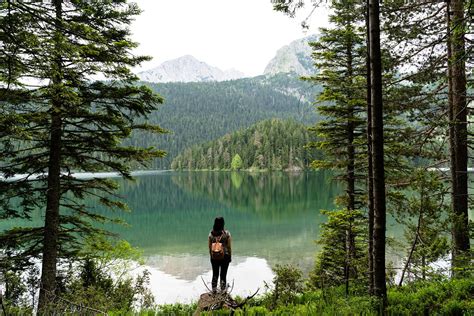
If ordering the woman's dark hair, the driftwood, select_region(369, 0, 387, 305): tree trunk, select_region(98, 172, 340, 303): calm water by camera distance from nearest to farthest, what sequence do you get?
1. select_region(369, 0, 387, 305): tree trunk
2. the driftwood
3. the woman's dark hair
4. select_region(98, 172, 340, 303): calm water

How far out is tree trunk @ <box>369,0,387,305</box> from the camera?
556 cm

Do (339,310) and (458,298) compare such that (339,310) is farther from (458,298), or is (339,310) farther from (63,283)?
(63,283)

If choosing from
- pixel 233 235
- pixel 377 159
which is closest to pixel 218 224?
pixel 377 159

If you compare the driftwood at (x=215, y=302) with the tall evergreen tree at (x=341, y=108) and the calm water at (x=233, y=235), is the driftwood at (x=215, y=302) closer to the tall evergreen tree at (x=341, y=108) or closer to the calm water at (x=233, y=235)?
the calm water at (x=233, y=235)

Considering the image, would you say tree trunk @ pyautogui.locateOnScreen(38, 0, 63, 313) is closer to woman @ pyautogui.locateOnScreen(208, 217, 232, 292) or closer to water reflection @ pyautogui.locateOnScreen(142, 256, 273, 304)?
woman @ pyautogui.locateOnScreen(208, 217, 232, 292)

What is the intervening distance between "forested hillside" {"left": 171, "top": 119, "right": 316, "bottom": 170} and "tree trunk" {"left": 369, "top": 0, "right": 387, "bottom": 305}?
104913 millimetres

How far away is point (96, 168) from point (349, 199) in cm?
883

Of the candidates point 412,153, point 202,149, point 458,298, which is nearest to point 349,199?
point 412,153

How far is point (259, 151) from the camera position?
451ft

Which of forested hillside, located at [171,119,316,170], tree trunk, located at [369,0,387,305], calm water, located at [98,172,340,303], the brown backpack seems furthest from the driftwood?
forested hillside, located at [171,119,316,170]

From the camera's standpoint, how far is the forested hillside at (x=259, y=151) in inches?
5103

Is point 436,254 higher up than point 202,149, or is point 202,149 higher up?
point 202,149

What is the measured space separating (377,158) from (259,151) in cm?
13196

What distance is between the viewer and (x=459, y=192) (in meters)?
8.47
